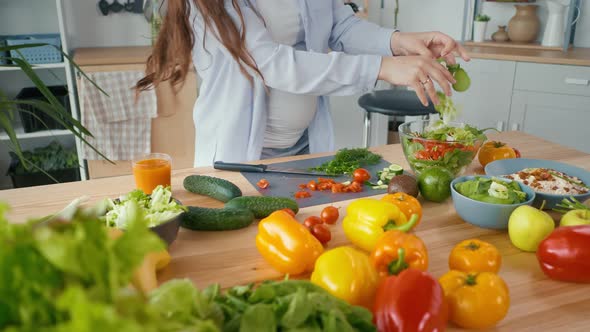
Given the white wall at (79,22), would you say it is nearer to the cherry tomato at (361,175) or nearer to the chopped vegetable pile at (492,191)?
the cherry tomato at (361,175)

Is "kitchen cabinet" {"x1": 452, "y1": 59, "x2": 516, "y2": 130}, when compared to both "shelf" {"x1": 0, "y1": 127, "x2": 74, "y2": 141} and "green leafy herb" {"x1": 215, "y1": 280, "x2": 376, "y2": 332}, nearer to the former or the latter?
"shelf" {"x1": 0, "y1": 127, "x2": 74, "y2": 141}

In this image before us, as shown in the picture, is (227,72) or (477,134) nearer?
(477,134)

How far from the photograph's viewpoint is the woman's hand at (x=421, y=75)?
121cm

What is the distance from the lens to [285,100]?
160 centimetres

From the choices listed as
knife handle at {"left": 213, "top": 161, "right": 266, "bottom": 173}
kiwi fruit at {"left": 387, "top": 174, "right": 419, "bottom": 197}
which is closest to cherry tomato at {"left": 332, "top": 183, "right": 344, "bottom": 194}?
kiwi fruit at {"left": 387, "top": 174, "right": 419, "bottom": 197}

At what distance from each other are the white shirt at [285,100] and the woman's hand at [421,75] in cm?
43

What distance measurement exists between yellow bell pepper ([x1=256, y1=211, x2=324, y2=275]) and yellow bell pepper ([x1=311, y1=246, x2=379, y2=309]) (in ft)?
0.33

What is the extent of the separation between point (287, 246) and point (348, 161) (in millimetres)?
640

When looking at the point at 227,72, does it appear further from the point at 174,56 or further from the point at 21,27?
the point at 21,27

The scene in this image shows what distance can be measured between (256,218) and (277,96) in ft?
2.00

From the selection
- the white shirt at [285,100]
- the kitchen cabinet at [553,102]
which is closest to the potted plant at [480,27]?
the kitchen cabinet at [553,102]

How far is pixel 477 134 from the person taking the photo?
129 cm

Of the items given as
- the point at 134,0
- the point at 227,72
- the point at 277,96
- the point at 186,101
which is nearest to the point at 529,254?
the point at 277,96

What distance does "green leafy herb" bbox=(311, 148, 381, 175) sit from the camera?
137 centimetres
